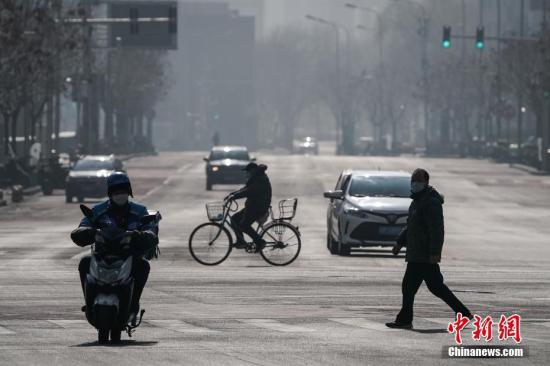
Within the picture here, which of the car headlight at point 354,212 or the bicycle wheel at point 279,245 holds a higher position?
the car headlight at point 354,212

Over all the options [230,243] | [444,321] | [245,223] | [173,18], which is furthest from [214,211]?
[173,18]

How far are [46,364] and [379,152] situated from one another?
408 ft

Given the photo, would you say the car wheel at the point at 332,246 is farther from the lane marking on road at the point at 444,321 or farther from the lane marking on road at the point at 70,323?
the lane marking on road at the point at 70,323

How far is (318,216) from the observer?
159 ft

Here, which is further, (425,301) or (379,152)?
(379,152)

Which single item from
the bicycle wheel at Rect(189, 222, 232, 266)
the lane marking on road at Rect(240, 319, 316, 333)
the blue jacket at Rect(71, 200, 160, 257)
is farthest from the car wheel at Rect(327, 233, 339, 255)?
the blue jacket at Rect(71, 200, 160, 257)

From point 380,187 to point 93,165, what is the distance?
1074 inches

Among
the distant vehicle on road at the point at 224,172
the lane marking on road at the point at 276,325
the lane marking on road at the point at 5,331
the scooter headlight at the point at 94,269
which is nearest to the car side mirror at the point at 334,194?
the lane marking on road at the point at 276,325

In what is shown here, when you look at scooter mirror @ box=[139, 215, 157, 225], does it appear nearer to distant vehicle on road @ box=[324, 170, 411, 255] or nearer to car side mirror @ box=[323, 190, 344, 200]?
distant vehicle on road @ box=[324, 170, 411, 255]

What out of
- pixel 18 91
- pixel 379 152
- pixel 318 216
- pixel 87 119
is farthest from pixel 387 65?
pixel 318 216

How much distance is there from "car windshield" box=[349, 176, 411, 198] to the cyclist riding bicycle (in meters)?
4.25

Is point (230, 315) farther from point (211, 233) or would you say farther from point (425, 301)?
point (211, 233)

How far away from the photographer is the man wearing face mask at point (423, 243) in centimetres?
1748

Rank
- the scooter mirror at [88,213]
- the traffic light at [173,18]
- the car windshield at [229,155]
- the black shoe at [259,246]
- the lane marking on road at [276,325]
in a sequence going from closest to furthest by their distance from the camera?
the scooter mirror at [88,213], the lane marking on road at [276,325], the black shoe at [259,246], the car windshield at [229,155], the traffic light at [173,18]
